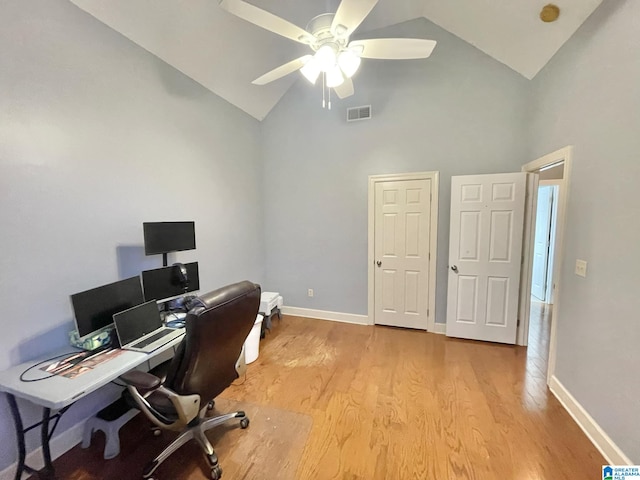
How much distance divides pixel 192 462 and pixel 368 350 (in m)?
1.97

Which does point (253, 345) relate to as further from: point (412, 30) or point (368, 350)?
point (412, 30)

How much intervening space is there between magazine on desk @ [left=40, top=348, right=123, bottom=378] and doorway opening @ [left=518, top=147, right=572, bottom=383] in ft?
11.1

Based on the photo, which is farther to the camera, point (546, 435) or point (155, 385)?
point (546, 435)

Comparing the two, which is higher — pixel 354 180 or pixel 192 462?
pixel 354 180

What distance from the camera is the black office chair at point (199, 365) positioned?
1.35m

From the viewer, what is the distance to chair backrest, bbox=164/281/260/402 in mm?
1336

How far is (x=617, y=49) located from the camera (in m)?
1.74

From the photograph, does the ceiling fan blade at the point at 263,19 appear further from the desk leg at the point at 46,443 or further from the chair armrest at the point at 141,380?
the desk leg at the point at 46,443

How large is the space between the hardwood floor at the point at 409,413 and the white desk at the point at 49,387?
1.10 ft

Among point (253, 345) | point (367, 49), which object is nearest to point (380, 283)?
point (253, 345)

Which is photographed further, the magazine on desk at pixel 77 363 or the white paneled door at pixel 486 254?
the white paneled door at pixel 486 254

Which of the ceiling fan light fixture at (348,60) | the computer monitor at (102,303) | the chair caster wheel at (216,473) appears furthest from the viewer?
the ceiling fan light fixture at (348,60)

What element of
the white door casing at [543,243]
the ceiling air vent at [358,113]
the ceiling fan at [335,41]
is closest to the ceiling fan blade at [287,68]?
the ceiling fan at [335,41]

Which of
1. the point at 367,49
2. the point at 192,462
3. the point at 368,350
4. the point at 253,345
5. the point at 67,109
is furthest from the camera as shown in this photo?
the point at 368,350
